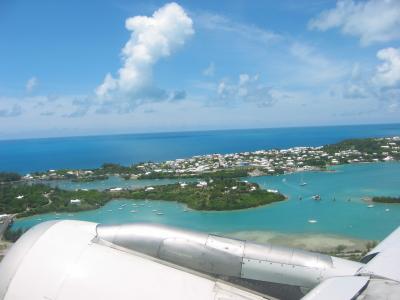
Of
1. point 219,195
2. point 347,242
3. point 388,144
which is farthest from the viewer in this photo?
point 388,144

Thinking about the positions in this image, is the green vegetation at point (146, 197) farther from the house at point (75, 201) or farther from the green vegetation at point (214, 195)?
the house at point (75, 201)

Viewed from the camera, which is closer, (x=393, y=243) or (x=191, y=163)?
(x=393, y=243)

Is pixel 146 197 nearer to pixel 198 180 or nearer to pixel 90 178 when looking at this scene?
pixel 198 180

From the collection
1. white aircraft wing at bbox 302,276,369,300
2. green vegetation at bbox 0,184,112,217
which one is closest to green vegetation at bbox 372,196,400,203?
green vegetation at bbox 0,184,112,217

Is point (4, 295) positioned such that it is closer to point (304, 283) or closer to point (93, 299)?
point (93, 299)

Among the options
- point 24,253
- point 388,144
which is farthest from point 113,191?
point 388,144

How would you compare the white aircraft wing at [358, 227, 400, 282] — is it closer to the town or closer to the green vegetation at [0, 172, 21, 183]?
the town

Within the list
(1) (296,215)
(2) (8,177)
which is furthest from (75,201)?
(2) (8,177)

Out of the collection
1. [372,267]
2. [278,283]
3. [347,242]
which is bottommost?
[347,242]
